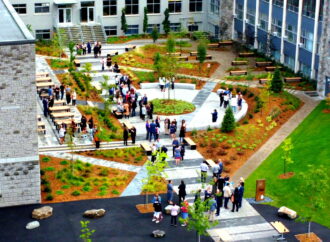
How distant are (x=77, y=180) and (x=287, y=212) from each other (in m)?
13.9

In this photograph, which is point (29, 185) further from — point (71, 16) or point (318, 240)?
point (71, 16)

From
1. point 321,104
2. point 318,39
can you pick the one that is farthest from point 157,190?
point 318,39

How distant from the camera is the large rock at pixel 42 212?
45.0 metres

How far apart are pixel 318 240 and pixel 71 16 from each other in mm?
58408

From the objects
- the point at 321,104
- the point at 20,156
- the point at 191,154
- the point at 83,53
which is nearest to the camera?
the point at 20,156

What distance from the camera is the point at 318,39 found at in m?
73.6

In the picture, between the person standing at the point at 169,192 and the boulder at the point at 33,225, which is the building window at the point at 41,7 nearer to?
the person standing at the point at 169,192

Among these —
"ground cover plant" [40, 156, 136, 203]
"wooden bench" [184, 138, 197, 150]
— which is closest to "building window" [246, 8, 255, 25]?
"wooden bench" [184, 138, 197, 150]

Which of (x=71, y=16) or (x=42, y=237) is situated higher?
(x=71, y=16)

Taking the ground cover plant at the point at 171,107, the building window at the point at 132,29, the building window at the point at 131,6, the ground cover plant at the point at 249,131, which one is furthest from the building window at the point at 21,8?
the ground cover plant at the point at 249,131

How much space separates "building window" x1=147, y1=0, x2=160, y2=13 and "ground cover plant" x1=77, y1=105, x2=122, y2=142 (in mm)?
34267

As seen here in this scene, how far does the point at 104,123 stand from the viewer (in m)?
62.4

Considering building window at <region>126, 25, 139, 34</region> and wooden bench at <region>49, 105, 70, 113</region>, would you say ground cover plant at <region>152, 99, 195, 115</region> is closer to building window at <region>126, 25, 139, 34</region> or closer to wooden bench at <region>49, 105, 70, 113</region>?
wooden bench at <region>49, 105, 70, 113</region>

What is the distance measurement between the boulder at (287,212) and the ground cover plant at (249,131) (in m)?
8.08
